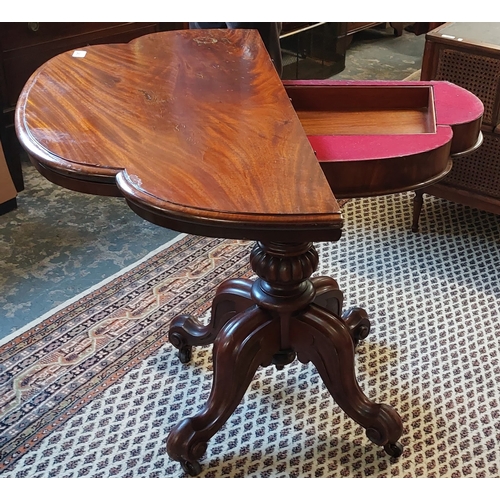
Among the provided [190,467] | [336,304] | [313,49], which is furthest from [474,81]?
[313,49]

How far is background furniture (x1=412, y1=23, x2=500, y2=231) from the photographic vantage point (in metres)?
1.81

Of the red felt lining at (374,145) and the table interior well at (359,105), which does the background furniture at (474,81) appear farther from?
the red felt lining at (374,145)

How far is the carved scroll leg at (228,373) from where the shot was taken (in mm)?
1179

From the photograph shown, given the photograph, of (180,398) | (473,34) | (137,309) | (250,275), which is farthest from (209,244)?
(473,34)

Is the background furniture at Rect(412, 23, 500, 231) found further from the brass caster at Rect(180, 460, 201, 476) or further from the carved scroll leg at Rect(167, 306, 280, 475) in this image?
the brass caster at Rect(180, 460, 201, 476)

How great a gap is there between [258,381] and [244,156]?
0.68 meters

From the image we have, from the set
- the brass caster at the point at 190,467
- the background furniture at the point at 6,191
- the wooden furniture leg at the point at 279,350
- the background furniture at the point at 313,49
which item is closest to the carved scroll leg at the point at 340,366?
the wooden furniture leg at the point at 279,350

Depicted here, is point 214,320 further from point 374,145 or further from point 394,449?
point 374,145

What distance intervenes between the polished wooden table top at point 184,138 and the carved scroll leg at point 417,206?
83 centimetres

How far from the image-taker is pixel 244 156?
941mm

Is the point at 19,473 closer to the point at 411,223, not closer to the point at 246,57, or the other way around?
the point at 246,57

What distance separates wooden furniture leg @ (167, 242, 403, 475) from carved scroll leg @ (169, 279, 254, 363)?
2.8 inches

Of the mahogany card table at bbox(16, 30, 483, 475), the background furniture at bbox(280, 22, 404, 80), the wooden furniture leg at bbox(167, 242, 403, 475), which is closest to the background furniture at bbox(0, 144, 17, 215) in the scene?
the mahogany card table at bbox(16, 30, 483, 475)

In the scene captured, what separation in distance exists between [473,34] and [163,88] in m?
1.15
